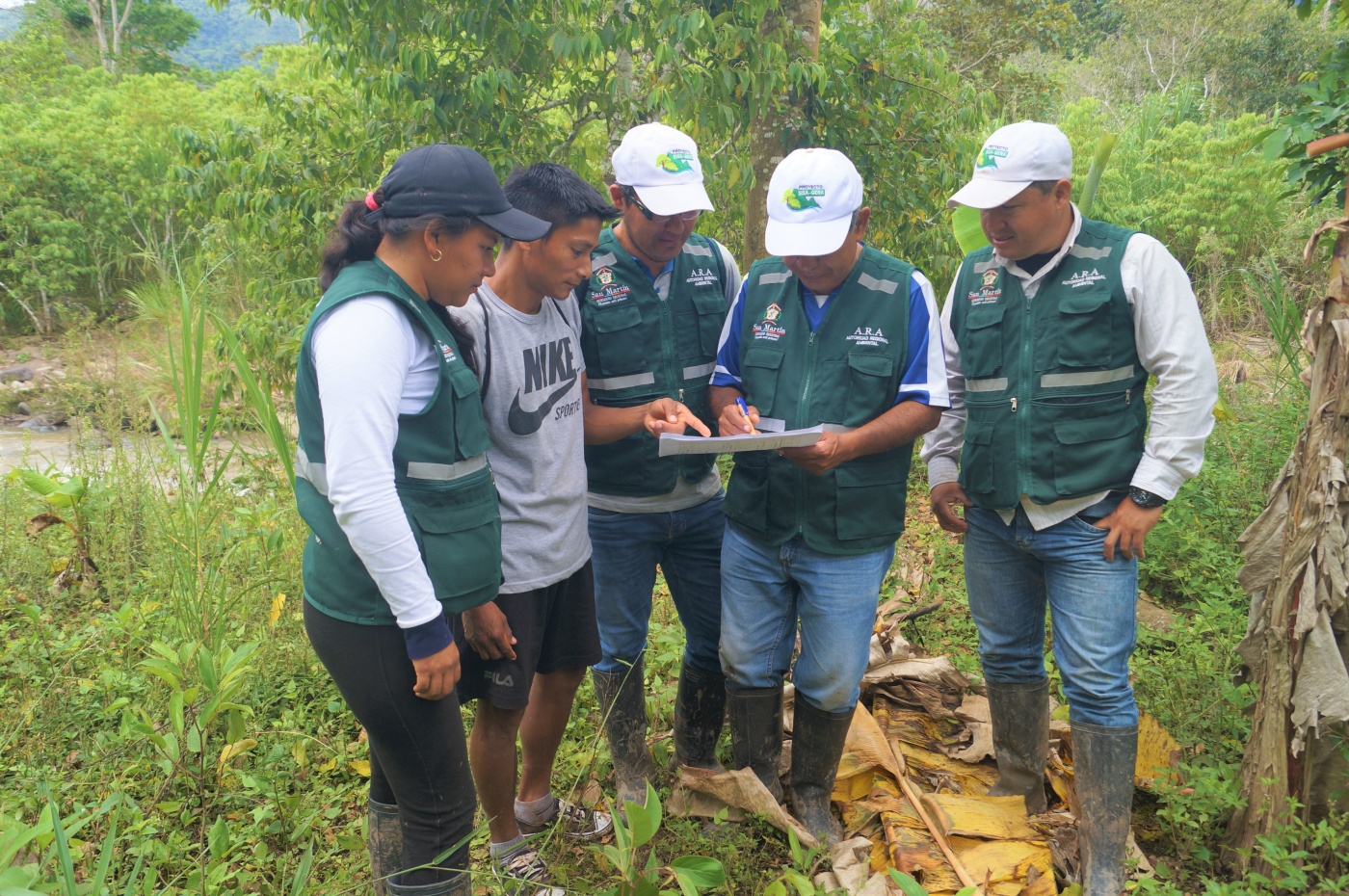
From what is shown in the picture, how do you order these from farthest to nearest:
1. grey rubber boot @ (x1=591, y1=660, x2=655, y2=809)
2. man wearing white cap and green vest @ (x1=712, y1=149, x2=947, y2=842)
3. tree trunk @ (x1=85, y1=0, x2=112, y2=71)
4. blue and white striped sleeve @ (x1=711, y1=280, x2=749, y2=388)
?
tree trunk @ (x1=85, y1=0, x2=112, y2=71) → grey rubber boot @ (x1=591, y1=660, x2=655, y2=809) → blue and white striped sleeve @ (x1=711, y1=280, x2=749, y2=388) → man wearing white cap and green vest @ (x1=712, y1=149, x2=947, y2=842)

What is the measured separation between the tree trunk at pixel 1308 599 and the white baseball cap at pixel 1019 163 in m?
0.64

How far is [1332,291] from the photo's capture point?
7.50ft

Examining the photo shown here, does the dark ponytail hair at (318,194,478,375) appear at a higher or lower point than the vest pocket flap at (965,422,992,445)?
A: higher

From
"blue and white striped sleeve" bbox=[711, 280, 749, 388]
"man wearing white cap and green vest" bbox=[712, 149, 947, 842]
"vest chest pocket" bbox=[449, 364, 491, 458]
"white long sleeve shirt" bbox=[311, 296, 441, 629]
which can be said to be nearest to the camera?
"white long sleeve shirt" bbox=[311, 296, 441, 629]

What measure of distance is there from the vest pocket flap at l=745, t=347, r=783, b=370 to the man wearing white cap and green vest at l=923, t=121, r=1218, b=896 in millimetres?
568

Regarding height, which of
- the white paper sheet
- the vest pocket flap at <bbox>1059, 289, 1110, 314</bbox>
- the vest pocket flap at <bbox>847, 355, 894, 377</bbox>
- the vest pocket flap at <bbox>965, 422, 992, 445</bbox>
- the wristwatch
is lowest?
the wristwatch

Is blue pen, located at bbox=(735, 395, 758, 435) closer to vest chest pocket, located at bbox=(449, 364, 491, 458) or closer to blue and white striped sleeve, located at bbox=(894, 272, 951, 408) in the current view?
blue and white striped sleeve, located at bbox=(894, 272, 951, 408)

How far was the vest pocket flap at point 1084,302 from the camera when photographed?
95.9 inches

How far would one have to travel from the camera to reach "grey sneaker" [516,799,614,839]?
283 cm

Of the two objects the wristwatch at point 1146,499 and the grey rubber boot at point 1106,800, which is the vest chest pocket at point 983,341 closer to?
the wristwatch at point 1146,499

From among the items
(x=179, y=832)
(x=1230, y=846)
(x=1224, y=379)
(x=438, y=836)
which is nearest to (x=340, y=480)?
(x=438, y=836)

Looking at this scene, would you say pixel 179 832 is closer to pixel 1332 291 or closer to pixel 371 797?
pixel 371 797

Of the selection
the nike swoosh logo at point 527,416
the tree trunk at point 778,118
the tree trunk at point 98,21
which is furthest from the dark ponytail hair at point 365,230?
the tree trunk at point 98,21

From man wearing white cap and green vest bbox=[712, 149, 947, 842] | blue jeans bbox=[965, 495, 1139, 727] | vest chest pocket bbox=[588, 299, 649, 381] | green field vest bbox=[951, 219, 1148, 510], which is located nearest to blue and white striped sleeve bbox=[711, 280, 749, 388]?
man wearing white cap and green vest bbox=[712, 149, 947, 842]
